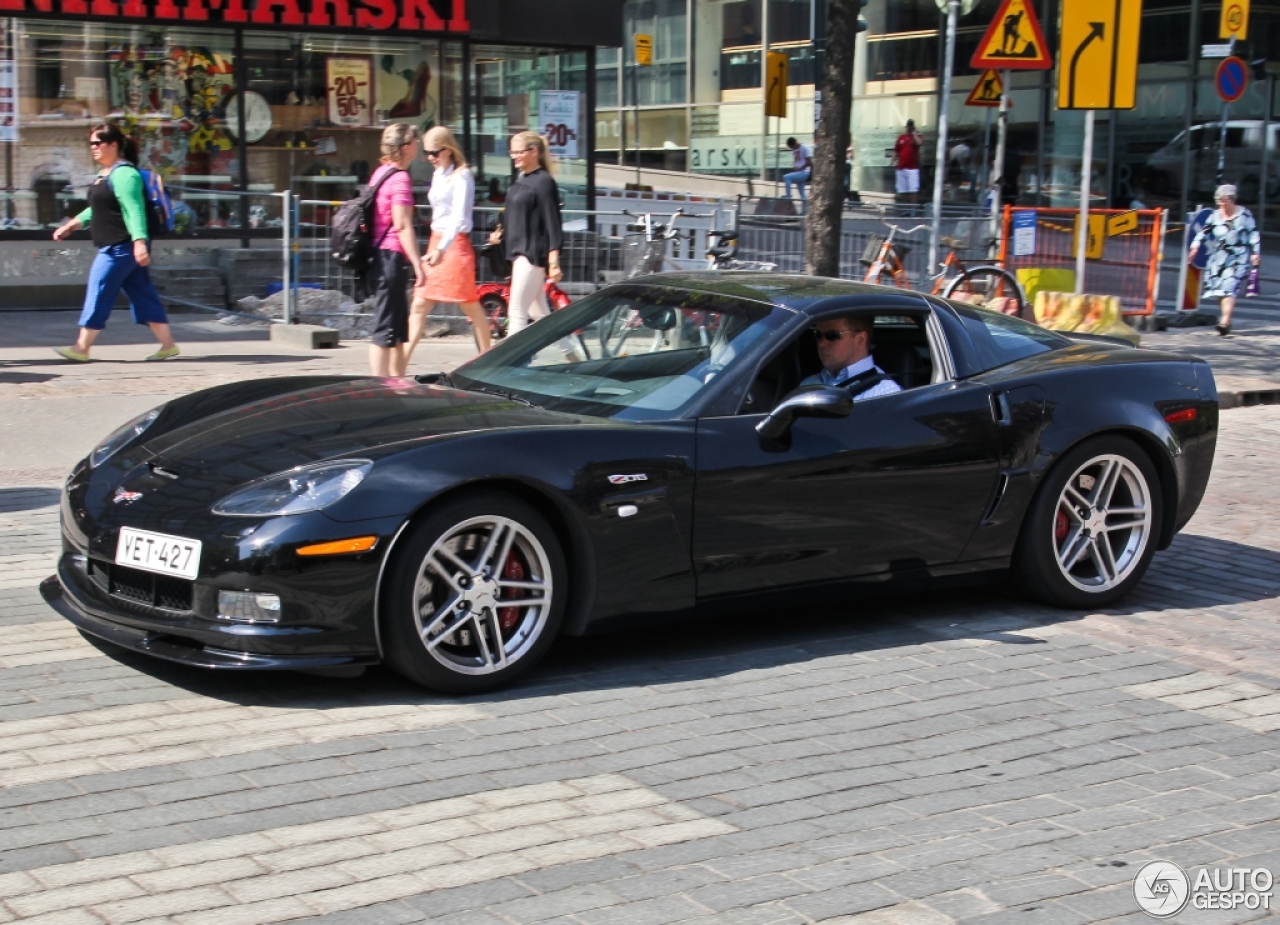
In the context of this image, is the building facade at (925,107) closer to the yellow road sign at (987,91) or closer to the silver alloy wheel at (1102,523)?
the yellow road sign at (987,91)

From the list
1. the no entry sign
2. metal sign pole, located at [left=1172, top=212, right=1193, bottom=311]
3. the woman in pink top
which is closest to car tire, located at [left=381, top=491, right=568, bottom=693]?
the woman in pink top

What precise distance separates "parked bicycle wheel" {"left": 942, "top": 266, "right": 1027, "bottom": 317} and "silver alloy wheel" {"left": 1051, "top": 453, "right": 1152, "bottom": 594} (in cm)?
882

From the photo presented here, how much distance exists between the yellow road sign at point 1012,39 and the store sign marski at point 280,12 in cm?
663

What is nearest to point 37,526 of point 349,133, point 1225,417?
point 1225,417

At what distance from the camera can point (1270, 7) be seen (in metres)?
27.1

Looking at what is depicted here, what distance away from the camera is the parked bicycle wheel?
15422mm

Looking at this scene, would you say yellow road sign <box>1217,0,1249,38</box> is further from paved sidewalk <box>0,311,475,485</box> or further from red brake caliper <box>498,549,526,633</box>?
red brake caliper <box>498,549,526,633</box>

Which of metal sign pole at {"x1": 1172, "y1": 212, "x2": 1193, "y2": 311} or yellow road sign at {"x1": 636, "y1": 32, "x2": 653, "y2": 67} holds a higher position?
yellow road sign at {"x1": 636, "y1": 32, "x2": 653, "y2": 67}

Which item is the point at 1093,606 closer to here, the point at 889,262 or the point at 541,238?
the point at 541,238

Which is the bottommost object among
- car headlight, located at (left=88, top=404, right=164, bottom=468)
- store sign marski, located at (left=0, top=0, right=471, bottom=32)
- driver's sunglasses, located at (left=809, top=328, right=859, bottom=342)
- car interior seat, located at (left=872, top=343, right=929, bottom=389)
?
car headlight, located at (left=88, top=404, right=164, bottom=468)

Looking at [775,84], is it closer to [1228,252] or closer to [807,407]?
[1228,252]

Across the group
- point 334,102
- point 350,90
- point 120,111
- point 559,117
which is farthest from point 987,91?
point 120,111

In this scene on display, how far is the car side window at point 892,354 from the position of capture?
6043mm

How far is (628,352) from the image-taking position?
618 centimetres
